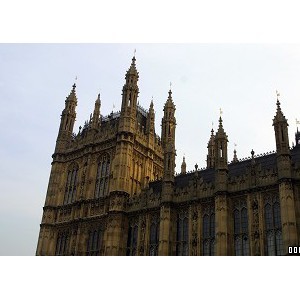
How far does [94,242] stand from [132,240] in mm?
4180

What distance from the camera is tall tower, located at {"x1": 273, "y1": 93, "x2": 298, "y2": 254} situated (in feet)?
86.5

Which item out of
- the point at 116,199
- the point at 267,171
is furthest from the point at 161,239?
the point at 267,171

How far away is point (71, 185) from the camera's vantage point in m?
43.1

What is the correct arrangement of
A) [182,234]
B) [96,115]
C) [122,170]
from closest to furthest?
[182,234] < [122,170] < [96,115]

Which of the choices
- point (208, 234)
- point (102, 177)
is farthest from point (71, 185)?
point (208, 234)

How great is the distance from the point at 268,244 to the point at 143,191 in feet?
41.6

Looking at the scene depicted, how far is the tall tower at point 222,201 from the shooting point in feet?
96.2

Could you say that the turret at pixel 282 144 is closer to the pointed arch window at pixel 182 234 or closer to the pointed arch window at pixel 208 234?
the pointed arch window at pixel 208 234

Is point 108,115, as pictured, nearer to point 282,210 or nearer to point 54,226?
point 54,226

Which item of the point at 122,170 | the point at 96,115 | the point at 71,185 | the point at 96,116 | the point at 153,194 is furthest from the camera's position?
the point at 96,115

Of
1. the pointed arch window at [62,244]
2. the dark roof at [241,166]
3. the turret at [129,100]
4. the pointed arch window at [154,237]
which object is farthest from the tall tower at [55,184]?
the pointed arch window at [154,237]

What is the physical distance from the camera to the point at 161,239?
32750 mm

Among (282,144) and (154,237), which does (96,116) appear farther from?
(282,144)

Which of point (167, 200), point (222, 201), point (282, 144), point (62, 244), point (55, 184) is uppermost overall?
point (55, 184)
